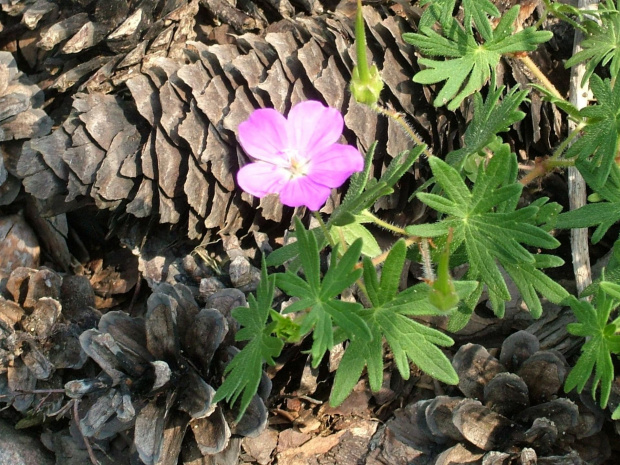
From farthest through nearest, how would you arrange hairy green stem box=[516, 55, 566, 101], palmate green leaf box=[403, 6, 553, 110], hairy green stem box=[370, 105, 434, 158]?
hairy green stem box=[516, 55, 566, 101] < palmate green leaf box=[403, 6, 553, 110] < hairy green stem box=[370, 105, 434, 158]

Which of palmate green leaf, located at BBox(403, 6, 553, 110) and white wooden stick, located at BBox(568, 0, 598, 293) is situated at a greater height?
palmate green leaf, located at BBox(403, 6, 553, 110)

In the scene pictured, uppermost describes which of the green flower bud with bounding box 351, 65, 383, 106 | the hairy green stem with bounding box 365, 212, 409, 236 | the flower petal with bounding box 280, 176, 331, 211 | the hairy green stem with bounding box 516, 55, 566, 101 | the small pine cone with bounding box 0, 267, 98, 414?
the green flower bud with bounding box 351, 65, 383, 106

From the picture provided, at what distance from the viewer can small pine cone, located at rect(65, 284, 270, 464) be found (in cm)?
176

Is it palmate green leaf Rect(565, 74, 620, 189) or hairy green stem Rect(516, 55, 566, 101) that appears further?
hairy green stem Rect(516, 55, 566, 101)

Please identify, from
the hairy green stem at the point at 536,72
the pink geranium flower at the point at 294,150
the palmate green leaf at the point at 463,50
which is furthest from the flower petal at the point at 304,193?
the hairy green stem at the point at 536,72

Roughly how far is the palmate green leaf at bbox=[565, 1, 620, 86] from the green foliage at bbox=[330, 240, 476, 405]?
2.88 feet

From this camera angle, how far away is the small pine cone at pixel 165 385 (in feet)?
5.78

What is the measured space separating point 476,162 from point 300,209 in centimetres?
55

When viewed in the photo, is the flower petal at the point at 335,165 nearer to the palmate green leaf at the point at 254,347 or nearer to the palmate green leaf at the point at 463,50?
the palmate green leaf at the point at 254,347

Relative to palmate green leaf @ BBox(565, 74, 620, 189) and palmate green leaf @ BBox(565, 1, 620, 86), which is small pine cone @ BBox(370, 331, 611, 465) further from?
palmate green leaf @ BBox(565, 1, 620, 86)

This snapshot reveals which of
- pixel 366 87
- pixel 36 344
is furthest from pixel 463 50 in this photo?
pixel 36 344

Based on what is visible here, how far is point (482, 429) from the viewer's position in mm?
1709

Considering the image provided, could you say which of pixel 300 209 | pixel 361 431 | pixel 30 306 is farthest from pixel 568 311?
pixel 30 306

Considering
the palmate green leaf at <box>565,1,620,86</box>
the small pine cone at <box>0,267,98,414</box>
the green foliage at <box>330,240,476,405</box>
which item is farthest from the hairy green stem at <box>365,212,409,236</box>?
the small pine cone at <box>0,267,98,414</box>
